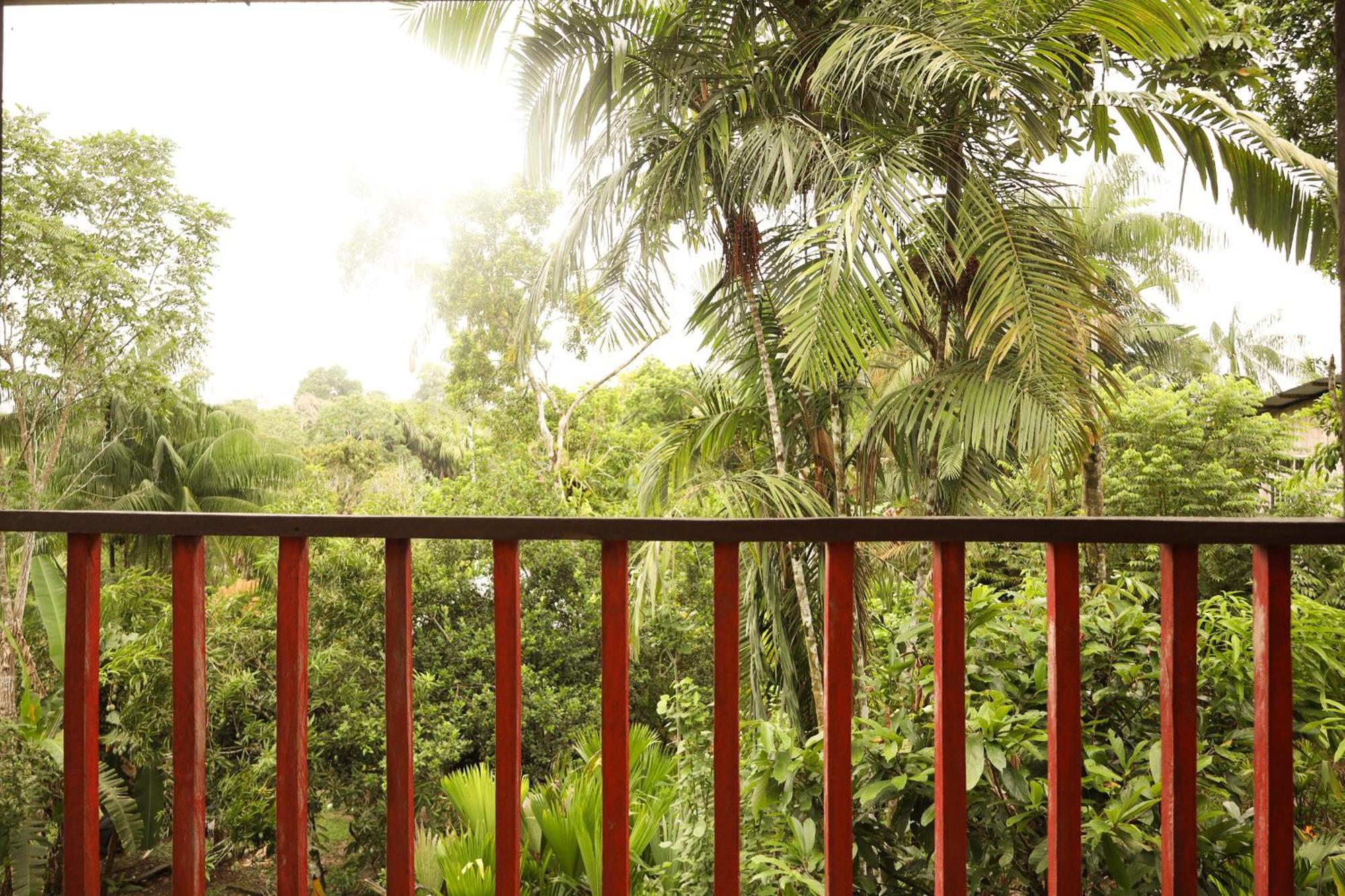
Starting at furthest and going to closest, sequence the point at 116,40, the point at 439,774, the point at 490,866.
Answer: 1. the point at 116,40
2. the point at 439,774
3. the point at 490,866

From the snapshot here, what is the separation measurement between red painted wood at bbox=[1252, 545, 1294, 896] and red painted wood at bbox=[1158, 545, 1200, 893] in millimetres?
78

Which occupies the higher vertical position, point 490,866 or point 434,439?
point 434,439

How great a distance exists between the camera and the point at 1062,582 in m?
0.98

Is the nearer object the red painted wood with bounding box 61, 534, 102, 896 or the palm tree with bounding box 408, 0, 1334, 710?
the red painted wood with bounding box 61, 534, 102, 896

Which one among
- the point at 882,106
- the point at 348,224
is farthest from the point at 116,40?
the point at 882,106

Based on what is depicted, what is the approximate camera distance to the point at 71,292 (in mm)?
7059

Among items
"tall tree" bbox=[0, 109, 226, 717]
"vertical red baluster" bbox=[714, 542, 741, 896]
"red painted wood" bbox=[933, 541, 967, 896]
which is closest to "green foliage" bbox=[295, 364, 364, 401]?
"tall tree" bbox=[0, 109, 226, 717]

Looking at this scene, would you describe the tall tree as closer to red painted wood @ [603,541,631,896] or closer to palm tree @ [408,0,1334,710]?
palm tree @ [408,0,1334,710]

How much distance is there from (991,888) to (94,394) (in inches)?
324

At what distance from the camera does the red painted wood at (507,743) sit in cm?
Result: 100

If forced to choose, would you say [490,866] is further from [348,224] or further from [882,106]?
[348,224]

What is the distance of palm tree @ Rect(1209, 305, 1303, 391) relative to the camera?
287 inches

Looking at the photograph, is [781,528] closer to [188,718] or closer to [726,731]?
[726,731]

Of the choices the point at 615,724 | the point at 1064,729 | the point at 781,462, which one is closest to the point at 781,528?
the point at 615,724
